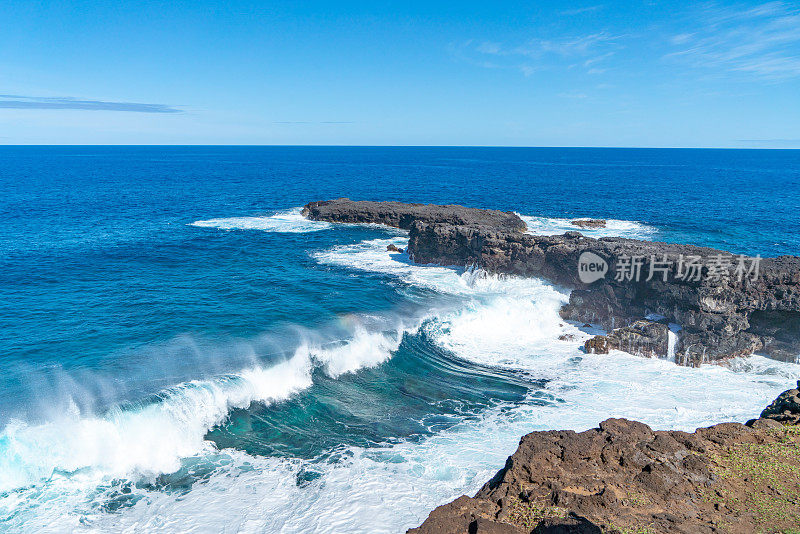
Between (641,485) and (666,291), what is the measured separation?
2037 cm

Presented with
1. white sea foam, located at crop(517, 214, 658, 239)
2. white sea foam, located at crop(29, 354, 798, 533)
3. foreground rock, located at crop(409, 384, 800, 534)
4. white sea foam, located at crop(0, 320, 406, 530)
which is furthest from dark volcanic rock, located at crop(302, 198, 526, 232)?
foreground rock, located at crop(409, 384, 800, 534)

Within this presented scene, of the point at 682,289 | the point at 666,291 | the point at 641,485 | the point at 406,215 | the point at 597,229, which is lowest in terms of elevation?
the point at 641,485

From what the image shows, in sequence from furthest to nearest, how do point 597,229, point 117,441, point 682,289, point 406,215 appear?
point 406,215
point 597,229
point 682,289
point 117,441

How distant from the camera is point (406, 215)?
57.7m

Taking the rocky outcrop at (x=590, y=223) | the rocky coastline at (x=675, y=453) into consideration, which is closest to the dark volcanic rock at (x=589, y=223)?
the rocky outcrop at (x=590, y=223)

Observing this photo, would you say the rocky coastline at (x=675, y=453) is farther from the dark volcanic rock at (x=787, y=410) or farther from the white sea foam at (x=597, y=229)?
the white sea foam at (x=597, y=229)

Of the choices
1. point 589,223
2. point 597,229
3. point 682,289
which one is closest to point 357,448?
point 682,289

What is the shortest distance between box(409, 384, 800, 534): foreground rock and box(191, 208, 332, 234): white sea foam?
47.6m

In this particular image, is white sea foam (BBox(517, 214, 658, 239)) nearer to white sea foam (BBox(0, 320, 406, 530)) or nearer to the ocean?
the ocean

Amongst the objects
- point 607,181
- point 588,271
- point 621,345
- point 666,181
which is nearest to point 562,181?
point 607,181

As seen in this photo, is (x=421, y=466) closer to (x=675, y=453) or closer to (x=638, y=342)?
(x=675, y=453)

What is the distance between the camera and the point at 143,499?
15.5 meters

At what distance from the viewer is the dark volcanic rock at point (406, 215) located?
50.6m

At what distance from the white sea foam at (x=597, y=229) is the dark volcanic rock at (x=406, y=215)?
10.6 ft
